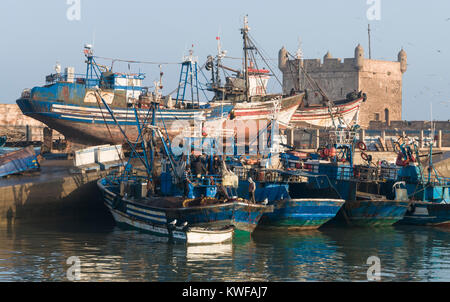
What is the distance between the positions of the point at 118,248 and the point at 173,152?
8.01 metres

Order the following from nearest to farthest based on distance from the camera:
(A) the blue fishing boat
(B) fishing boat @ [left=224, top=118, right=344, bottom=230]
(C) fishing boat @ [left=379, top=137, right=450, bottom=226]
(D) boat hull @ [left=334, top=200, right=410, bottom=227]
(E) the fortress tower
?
1. (B) fishing boat @ [left=224, top=118, right=344, bottom=230]
2. (D) boat hull @ [left=334, top=200, right=410, bottom=227]
3. (C) fishing boat @ [left=379, top=137, right=450, bottom=226]
4. (A) the blue fishing boat
5. (E) the fortress tower

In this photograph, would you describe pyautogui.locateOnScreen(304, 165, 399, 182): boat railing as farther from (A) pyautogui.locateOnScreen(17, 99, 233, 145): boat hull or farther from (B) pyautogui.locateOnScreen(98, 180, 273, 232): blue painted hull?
(A) pyautogui.locateOnScreen(17, 99, 233, 145): boat hull

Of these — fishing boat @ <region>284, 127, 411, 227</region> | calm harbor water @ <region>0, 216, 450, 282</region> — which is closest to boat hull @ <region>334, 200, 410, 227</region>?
fishing boat @ <region>284, 127, 411, 227</region>

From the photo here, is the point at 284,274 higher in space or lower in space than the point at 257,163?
lower

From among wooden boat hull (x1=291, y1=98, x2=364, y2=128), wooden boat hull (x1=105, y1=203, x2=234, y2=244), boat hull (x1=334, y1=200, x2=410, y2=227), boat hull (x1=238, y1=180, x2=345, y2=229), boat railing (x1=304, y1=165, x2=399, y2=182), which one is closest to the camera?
wooden boat hull (x1=105, y1=203, x2=234, y2=244)

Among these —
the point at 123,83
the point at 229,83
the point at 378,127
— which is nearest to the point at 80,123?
the point at 123,83

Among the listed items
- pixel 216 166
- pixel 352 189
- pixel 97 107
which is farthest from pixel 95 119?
pixel 352 189

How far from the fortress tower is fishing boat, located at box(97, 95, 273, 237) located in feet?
145

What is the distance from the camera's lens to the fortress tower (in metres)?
74.8

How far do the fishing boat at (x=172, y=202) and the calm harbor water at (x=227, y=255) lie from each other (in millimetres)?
804

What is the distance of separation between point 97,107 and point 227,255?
2175cm

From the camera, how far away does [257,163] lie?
112 ft
